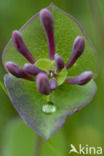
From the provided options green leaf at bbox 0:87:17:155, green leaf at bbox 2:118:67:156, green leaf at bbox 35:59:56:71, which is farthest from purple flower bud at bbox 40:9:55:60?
green leaf at bbox 0:87:17:155

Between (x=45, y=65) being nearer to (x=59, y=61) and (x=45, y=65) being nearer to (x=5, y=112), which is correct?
(x=59, y=61)

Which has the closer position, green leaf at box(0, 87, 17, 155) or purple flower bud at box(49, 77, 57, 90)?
purple flower bud at box(49, 77, 57, 90)

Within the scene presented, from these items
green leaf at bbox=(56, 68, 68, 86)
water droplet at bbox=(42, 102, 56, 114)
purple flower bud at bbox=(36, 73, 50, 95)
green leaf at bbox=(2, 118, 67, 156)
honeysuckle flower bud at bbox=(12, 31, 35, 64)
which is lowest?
green leaf at bbox=(2, 118, 67, 156)

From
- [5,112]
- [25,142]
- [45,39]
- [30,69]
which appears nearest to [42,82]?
[30,69]

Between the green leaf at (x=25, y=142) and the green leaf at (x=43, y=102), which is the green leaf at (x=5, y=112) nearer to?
the green leaf at (x=25, y=142)

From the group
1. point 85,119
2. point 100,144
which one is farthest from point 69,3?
point 100,144

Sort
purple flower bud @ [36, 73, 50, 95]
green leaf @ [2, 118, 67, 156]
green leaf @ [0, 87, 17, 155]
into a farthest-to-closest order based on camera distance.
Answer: green leaf @ [0, 87, 17, 155]
green leaf @ [2, 118, 67, 156]
purple flower bud @ [36, 73, 50, 95]

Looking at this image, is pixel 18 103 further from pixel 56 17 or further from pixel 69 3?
pixel 69 3

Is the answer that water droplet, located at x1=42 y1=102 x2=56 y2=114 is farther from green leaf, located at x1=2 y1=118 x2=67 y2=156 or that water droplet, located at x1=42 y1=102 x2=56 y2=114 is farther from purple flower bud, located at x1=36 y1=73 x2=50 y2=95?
green leaf, located at x1=2 y1=118 x2=67 y2=156
